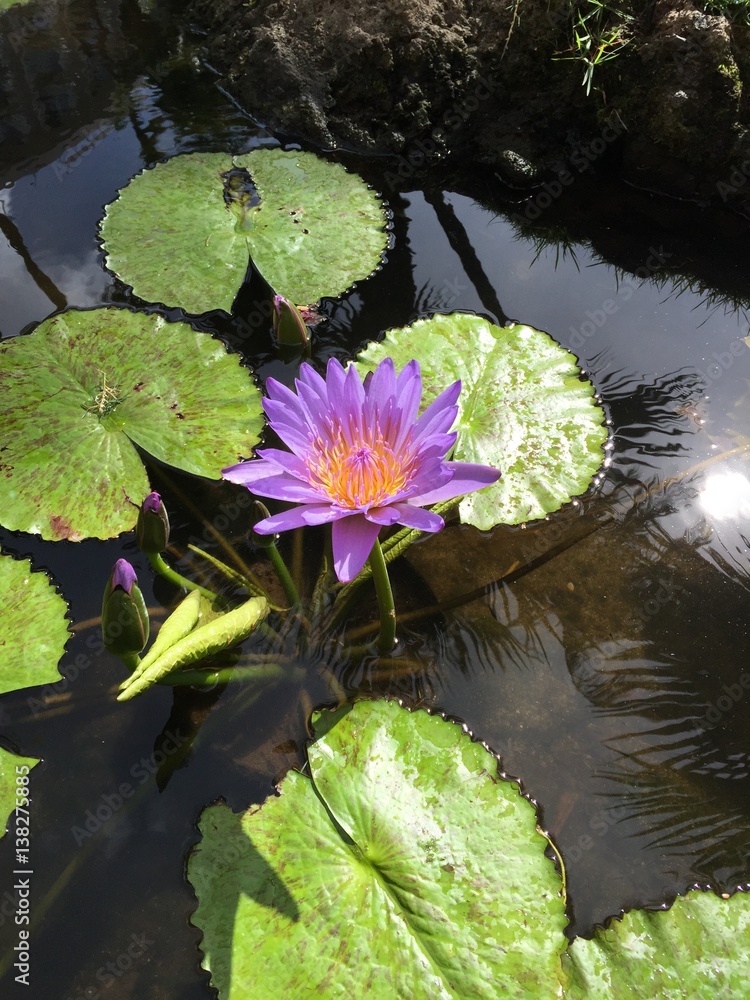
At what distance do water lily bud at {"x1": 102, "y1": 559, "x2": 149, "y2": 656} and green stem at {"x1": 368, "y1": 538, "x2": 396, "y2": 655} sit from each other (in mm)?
625

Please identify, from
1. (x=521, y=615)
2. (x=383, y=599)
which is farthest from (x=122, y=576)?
(x=521, y=615)

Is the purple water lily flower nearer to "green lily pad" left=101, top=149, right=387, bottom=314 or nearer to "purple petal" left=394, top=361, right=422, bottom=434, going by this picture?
"purple petal" left=394, top=361, right=422, bottom=434

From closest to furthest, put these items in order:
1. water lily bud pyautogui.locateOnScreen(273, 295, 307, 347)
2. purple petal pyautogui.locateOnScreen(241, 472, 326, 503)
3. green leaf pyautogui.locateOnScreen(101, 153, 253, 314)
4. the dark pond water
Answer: purple petal pyautogui.locateOnScreen(241, 472, 326, 503)
the dark pond water
water lily bud pyautogui.locateOnScreen(273, 295, 307, 347)
green leaf pyautogui.locateOnScreen(101, 153, 253, 314)

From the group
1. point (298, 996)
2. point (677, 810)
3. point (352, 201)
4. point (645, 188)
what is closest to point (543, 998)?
point (298, 996)

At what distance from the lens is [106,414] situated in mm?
2549

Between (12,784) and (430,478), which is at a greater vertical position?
(430,478)

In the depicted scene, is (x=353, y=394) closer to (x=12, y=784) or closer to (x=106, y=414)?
(x=106, y=414)

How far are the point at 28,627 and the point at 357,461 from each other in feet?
4.03

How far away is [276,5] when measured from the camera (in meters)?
4.18

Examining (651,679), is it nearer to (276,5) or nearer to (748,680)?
(748,680)

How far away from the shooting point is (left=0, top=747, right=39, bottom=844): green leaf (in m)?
1.85

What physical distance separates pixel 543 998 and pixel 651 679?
1.03m

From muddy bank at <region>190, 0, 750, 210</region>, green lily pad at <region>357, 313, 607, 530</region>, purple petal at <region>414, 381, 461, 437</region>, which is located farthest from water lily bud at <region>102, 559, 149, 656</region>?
muddy bank at <region>190, 0, 750, 210</region>

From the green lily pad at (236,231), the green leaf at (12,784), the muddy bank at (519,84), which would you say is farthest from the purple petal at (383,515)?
the muddy bank at (519,84)
